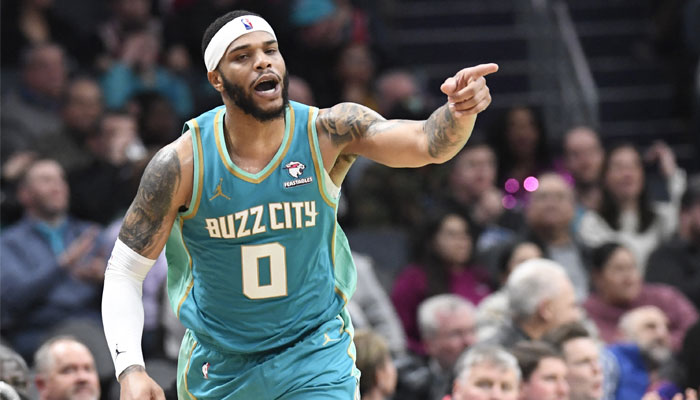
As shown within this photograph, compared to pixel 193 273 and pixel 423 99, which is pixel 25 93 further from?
pixel 193 273

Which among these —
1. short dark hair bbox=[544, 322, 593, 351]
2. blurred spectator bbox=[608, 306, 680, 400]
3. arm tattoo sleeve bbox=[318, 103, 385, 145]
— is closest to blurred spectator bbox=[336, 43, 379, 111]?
blurred spectator bbox=[608, 306, 680, 400]

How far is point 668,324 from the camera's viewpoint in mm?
7820

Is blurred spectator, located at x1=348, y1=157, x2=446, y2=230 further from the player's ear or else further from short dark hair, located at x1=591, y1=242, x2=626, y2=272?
the player's ear

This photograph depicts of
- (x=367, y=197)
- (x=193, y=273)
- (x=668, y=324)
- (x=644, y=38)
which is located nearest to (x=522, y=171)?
(x=367, y=197)

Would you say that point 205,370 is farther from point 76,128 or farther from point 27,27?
point 27,27

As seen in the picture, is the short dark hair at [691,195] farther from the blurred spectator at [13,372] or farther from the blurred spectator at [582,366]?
the blurred spectator at [13,372]

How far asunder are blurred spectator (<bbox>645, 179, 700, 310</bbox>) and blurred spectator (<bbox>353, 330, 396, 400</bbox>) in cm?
318

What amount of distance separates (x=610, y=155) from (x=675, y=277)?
3.65 feet

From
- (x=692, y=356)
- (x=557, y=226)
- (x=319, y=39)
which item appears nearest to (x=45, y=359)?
(x=692, y=356)

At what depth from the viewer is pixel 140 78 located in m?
9.59

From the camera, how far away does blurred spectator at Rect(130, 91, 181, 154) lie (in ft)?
29.2

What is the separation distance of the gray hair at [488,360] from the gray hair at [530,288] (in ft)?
2.63

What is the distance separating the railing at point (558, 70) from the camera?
10359mm

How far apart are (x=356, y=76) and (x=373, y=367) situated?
4542mm
